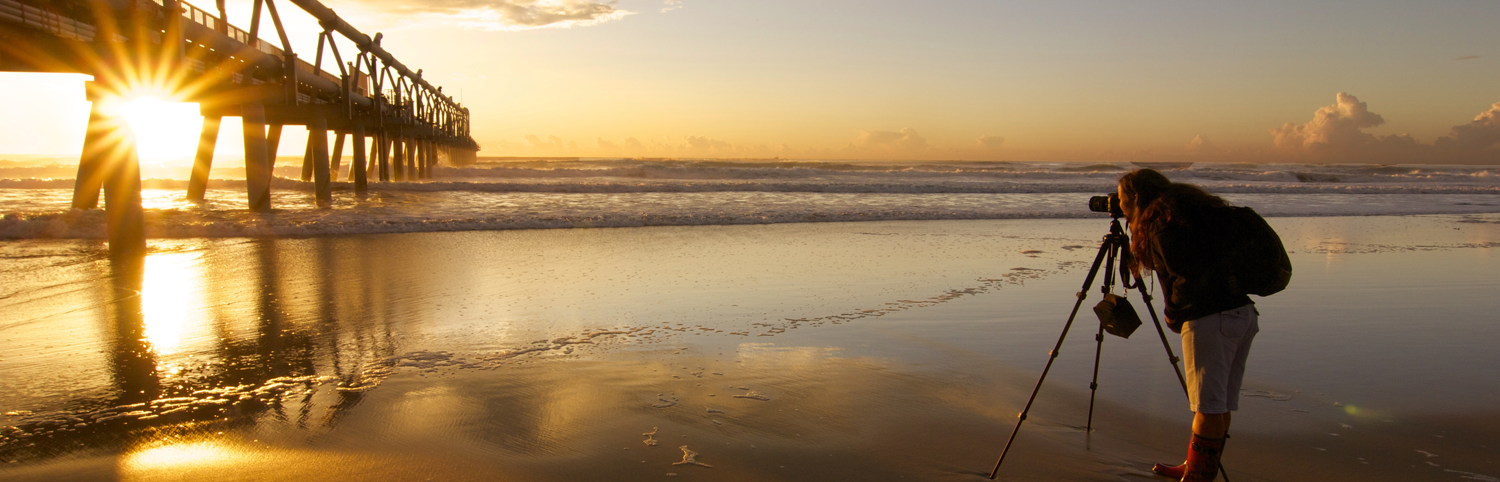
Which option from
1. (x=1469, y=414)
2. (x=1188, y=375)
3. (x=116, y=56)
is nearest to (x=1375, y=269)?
(x=1469, y=414)

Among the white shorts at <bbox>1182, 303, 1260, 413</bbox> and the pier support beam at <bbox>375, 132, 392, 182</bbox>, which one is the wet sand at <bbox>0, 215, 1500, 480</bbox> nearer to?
the white shorts at <bbox>1182, 303, 1260, 413</bbox>

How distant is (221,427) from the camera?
10.3ft

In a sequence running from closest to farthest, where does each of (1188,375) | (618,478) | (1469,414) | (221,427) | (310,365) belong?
(1188,375) < (618,478) < (221,427) < (1469,414) < (310,365)

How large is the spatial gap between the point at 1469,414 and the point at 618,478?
4.01 metres

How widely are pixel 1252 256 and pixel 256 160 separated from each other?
55.4 ft

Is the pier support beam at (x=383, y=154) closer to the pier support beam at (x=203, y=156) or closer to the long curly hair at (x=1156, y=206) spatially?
the pier support beam at (x=203, y=156)

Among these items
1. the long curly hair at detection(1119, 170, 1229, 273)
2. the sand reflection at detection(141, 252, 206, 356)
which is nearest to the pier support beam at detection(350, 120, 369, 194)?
the sand reflection at detection(141, 252, 206, 356)

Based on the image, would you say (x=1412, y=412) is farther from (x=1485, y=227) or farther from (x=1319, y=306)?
(x=1485, y=227)

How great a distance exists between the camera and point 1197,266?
2.36 meters

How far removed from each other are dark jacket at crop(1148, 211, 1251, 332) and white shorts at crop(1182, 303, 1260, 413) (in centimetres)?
4

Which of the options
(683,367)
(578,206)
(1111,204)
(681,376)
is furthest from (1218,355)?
(578,206)

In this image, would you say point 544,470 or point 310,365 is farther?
point 310,365

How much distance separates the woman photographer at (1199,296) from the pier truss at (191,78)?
10.1 metres

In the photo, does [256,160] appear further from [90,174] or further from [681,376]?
[681,376]
